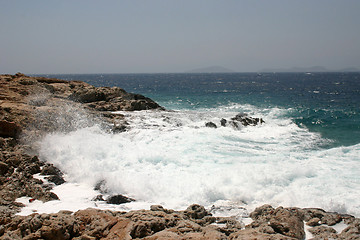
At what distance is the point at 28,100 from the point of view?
679 inches

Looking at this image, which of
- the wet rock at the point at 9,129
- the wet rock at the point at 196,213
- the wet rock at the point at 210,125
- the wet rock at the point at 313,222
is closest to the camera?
the wet rock at the point at 313,222

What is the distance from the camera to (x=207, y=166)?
1112 cm

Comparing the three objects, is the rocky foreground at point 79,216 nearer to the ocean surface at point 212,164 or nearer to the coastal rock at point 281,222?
the coastal rock at point 281,222

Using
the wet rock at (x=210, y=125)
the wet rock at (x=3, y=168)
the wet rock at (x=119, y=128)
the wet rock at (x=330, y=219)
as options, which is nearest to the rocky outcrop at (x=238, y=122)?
the wet rock at (x=210, y=125)

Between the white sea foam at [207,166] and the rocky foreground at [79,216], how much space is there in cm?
107

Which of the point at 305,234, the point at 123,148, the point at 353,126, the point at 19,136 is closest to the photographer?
the point at 305,234

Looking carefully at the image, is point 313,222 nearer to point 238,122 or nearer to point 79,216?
point 79,216

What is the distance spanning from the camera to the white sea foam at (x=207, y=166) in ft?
28.2

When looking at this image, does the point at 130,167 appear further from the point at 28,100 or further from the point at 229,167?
the point at 28,100

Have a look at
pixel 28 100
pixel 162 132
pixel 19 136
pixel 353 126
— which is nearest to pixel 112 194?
pixel 19 136

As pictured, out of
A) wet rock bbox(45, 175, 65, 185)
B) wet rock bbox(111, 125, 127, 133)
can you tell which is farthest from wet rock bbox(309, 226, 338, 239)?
wet rock bbox(111, 125, 127, 133)

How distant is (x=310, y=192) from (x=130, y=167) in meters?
6.94

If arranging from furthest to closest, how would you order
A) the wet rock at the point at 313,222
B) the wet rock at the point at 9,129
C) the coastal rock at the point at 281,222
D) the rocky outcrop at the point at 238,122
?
1. the rocky outcrop at the point at 238,122
2. the wet rock at the point at 9,129
3. the wet rock at the point at 313,222
4. the coastal rock at the point at 281,222

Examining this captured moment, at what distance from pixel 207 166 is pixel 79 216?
21.7ft
